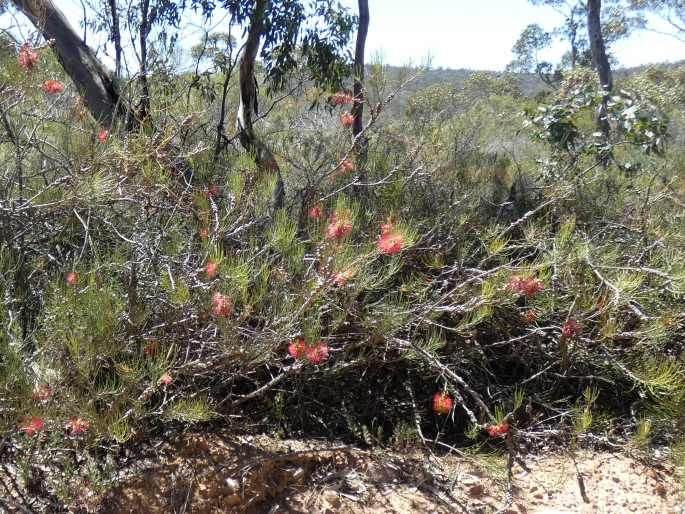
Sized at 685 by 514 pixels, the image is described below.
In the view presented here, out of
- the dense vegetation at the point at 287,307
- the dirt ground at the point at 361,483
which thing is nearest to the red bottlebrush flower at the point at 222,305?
the dense vegetation at the point at 287,307

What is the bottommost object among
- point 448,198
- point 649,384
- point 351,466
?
point 351,466

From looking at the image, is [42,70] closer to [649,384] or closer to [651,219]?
[649,384]

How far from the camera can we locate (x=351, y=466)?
274 cm

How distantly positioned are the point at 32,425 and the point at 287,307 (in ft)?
3.09

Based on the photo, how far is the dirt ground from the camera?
8.11ft

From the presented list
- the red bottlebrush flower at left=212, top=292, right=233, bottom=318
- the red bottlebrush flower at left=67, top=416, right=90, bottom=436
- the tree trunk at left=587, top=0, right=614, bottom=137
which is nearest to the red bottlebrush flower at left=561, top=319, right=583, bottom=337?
the red bottlebrush flower at left=212, top=292, right=233, bottom=318

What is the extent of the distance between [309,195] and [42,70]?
1649 mm

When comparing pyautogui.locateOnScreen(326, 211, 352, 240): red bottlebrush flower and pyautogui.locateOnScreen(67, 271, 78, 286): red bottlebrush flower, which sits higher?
pyautogui.locateOnScreen(326, 211, 352, 240): red bottlebrush flower

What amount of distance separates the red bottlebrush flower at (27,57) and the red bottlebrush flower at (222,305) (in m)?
1.61

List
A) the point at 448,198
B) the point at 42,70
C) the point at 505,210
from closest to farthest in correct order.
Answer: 1. the point at 42,70
2. the point at 448,198
3. the point at 505,210

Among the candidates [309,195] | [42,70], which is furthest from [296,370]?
[42,70]

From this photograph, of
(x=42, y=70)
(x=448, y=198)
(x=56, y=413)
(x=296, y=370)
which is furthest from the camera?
(x=448, y=198)

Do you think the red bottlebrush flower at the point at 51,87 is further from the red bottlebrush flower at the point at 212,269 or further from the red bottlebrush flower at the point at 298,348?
the red bottlebrush flower at the point at 298,348

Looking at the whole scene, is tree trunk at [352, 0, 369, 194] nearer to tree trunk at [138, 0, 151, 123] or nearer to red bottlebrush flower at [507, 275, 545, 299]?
tree trunk at [138, 0, 151, 123]
